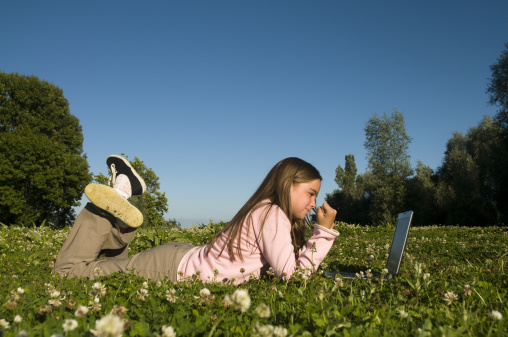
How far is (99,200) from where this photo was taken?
18.7 feet

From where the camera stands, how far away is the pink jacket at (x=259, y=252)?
15.6ft

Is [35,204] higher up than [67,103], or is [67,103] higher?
[67,103]

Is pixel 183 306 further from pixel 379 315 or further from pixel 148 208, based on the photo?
pixel 148 208

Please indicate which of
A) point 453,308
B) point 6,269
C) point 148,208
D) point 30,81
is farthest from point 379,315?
point 30,81

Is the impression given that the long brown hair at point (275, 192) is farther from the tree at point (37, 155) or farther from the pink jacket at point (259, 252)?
the tree at point (37, 155)

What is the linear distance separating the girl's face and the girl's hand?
0.25m

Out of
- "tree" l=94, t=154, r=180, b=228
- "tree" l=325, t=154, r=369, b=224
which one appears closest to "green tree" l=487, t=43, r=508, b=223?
"tree" l=325, t=154, r=369, b=224

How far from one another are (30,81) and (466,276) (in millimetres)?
47956

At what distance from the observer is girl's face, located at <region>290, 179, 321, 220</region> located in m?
5.41

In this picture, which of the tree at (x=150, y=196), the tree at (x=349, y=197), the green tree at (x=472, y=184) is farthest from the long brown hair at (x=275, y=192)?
the tree at (x=349, y=197)

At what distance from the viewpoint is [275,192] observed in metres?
5.40

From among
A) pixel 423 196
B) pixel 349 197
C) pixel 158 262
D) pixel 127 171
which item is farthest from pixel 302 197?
pixel 349 197

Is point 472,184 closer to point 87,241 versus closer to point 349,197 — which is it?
point 349,197

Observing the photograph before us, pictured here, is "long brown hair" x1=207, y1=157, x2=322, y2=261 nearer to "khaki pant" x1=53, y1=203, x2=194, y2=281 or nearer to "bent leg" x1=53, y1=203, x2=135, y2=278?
"khaki pant" x1=53, y1=203, x2=194, y2=281
